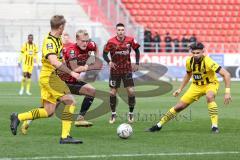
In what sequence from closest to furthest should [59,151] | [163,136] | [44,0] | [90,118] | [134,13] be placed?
[59,151] < [163,136] < [90,118] < [44,0] < [134,13]

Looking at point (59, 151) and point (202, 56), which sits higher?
Result: point (202, 56)

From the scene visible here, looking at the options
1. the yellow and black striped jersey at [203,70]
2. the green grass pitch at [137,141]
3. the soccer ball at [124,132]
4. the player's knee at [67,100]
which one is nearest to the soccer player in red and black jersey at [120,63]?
the green grass pitch at [137,141]

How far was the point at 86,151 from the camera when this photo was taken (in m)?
10.4

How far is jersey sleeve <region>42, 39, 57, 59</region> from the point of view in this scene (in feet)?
36.3

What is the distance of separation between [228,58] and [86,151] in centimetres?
2741

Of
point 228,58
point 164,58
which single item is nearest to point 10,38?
point 164,58

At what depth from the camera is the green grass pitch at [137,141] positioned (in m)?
9.99

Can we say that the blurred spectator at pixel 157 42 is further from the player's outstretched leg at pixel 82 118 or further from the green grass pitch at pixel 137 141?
the player's outstretched leg at pixel 82 118

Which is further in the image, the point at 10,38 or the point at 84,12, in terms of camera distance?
the point at 84,12

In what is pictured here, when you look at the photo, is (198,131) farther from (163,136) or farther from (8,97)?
(8,97)

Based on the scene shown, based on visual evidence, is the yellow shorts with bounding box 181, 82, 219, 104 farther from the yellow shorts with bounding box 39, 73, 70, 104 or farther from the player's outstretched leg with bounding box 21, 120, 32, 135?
the player's outstretched leg with bounding box 21, 120, 32, 135

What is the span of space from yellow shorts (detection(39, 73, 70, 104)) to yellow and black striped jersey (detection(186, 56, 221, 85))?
287 centimetres

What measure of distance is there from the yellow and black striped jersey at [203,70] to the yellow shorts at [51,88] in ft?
9.42

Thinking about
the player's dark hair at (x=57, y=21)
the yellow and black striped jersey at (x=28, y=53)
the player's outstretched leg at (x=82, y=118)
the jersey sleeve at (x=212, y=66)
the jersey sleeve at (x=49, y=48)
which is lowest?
the player's outstretched leg at (x=82, y=118)
